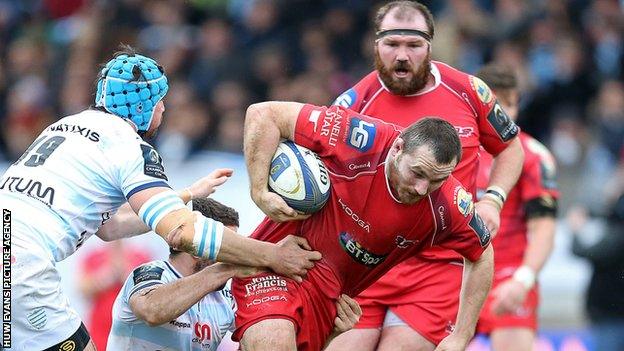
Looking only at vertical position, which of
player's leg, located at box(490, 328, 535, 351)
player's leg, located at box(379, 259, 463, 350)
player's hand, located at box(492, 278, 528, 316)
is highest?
player's leg, located at box(379, 259, 463, 350)

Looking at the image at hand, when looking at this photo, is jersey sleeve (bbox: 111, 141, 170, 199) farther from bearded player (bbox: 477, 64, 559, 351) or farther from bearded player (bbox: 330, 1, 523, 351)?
bearded player (bbox: 477, 64, 559, 351)

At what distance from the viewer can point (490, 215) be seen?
26.6 feet

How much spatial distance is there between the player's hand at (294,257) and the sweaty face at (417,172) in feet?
2.05

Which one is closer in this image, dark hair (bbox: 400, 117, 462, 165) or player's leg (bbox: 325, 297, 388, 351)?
dark hair (bbox: 400, 117, 462, 165)

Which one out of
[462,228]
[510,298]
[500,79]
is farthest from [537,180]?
[462,228]

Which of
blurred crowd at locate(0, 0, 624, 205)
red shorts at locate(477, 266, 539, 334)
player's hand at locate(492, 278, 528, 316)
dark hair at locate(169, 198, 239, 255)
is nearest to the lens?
dark hair at locate(169, 198, 239, 255)

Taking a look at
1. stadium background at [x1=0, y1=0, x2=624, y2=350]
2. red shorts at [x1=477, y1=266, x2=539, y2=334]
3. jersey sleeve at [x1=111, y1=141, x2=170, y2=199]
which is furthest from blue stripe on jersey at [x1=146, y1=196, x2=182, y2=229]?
stadium background at [x1=0, y1=0, x2=624, y2=350]

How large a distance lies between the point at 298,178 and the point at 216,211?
100 cm

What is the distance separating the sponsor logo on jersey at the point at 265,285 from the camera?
710 centimetres

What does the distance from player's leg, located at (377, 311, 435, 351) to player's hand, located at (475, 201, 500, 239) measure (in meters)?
0.78

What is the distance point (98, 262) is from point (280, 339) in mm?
5922

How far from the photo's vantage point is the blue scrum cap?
7133 mm

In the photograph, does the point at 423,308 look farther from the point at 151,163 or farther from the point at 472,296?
the point at 151,163

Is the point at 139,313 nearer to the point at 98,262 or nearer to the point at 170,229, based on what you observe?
the point at 170,229
